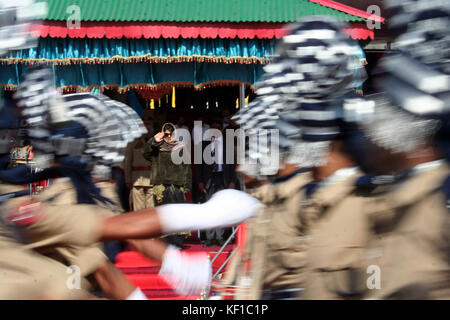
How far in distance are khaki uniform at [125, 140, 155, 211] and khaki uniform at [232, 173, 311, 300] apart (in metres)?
5.33

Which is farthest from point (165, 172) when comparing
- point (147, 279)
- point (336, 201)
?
point (336, 201)

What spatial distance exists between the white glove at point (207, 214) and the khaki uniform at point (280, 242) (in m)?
0.67

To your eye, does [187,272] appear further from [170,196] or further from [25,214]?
[170,196]

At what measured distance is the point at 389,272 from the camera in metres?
1.63

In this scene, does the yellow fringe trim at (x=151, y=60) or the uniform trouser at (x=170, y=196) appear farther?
the uniform trouser at (x=170, y=196)

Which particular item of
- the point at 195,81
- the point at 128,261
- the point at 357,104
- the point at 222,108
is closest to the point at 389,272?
the point at 357,104

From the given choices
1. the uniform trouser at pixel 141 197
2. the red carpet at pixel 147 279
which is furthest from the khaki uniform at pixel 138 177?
the red carpet at pixel 147 279

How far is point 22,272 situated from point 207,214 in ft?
2.36

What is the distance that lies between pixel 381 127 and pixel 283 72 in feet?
3.28

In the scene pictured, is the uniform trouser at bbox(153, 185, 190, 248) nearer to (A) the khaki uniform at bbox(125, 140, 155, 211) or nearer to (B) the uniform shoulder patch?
(A) the khaki uniform at bbox(125, 140, 155, 211)

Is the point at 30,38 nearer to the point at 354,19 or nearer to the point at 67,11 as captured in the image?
A: the point at 67,11

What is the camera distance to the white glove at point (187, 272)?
6.61ft

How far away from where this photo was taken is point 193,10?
7.10 metres

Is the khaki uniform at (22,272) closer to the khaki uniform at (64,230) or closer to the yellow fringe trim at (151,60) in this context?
the khaki uniform at (64,230)
